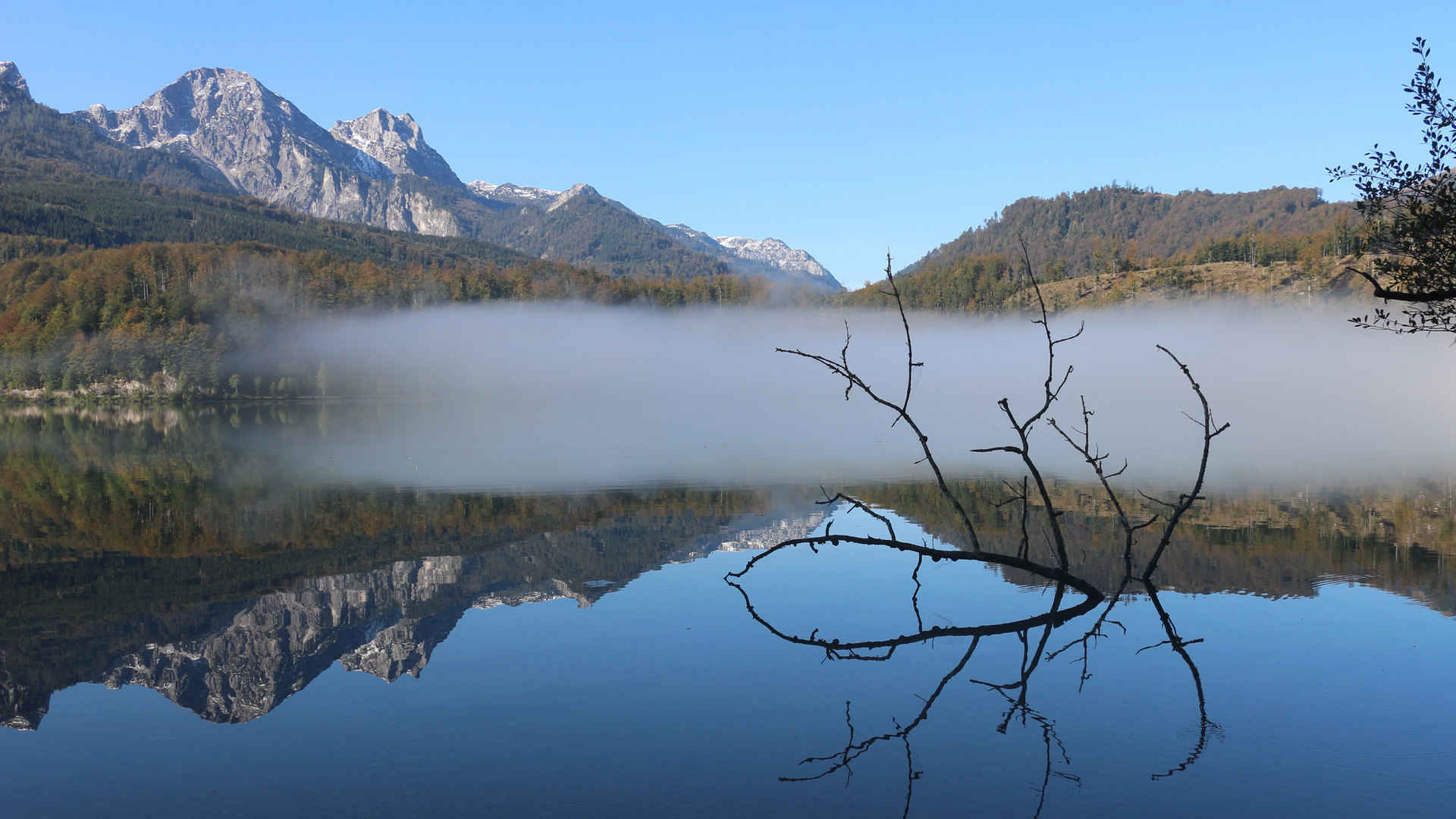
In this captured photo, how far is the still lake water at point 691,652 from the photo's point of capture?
5.78m

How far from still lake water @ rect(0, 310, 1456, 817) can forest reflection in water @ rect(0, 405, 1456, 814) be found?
57 mm

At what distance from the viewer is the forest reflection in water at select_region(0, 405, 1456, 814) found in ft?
21.5

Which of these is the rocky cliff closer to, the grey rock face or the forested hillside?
the grey rock face

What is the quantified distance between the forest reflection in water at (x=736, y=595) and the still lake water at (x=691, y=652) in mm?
57

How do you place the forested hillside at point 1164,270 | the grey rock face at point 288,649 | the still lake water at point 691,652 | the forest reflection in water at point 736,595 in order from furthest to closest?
the forested hillside at point 1164,270
the grey rock face at point 288,649
the forest reflection in water at point 736,595
the still lake water at point 691,652

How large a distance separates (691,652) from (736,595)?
2428 mm

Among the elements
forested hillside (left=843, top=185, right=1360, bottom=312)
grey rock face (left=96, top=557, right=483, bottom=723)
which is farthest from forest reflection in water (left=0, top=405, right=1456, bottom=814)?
forested hillside (left=843, top=185, right=1360, bottom=312)

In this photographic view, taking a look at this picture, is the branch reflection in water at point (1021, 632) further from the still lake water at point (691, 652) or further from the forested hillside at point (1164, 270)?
the forested hillside at point (1164, 270)

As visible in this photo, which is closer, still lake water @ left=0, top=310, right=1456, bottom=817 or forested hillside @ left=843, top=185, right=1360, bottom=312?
still lake water @ left=0, top=310, right=1456, bottom=817

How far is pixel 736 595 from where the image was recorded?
10906mm

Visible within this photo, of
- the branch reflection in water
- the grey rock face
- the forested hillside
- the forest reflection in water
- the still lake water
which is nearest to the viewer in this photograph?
the branch reflection in water

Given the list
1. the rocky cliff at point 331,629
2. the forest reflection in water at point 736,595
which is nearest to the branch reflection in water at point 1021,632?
the forest reflection in water at point 736,595

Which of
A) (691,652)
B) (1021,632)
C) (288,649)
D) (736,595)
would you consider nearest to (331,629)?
(288,649)

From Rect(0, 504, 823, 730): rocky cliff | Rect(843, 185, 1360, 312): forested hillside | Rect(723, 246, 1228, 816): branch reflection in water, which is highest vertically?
Rect(843, 185, 1360, 312): forested hillside
